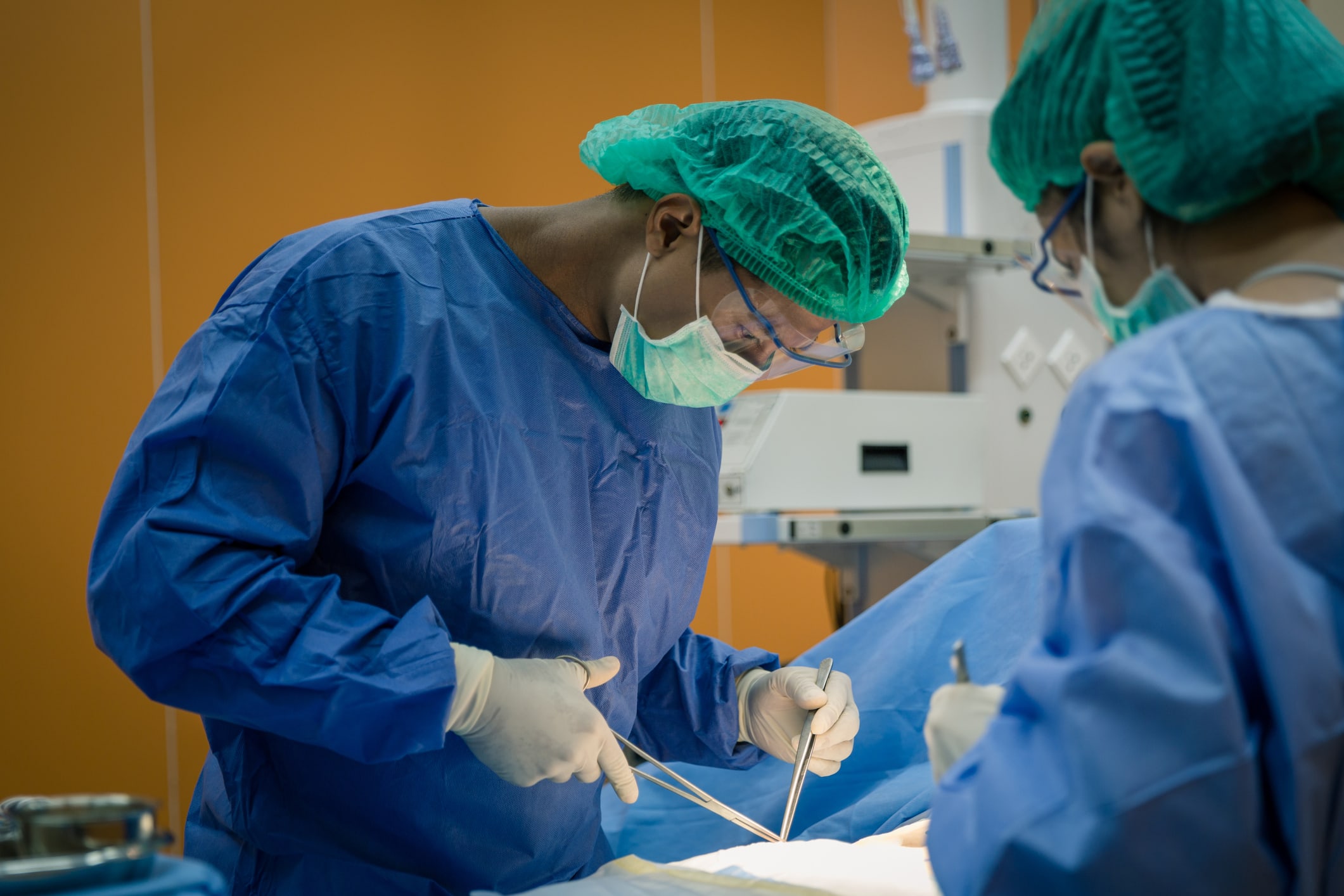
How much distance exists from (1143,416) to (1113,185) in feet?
0.93

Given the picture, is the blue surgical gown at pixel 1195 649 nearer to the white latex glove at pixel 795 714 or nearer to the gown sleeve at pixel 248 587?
the gown sleeve at pixel 248 587

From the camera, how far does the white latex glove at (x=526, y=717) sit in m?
1.13

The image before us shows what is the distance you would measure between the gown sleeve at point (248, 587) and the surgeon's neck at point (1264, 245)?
0.76 m

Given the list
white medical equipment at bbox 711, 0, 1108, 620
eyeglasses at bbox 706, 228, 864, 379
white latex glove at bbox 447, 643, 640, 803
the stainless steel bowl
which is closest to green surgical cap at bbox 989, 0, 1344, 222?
eyeglasses at bbox 706, 228, 864, 379

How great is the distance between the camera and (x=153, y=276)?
3354 millimetres

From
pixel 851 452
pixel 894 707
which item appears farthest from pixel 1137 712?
pixel 851 452

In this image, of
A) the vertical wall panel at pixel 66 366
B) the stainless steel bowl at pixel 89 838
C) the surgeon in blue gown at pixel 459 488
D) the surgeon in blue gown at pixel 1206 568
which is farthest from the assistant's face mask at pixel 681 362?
the vertical wall panel at pixel 66 366

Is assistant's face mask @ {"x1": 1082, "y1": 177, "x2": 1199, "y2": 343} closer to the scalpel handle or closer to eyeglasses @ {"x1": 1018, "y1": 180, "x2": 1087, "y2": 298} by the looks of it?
eyeglasses @ {"x1": 1018, "y1": 180, "x2": 1087, "y2": 298}

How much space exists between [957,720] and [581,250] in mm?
756

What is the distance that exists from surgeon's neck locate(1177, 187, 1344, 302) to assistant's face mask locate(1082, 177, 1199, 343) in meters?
0.01

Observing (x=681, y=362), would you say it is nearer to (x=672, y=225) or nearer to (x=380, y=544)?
(x=672, y=225)

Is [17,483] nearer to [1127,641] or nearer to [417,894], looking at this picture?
[417,894]

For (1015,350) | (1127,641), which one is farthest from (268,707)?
(1015,350)

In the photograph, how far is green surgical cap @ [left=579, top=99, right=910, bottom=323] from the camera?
126cm
